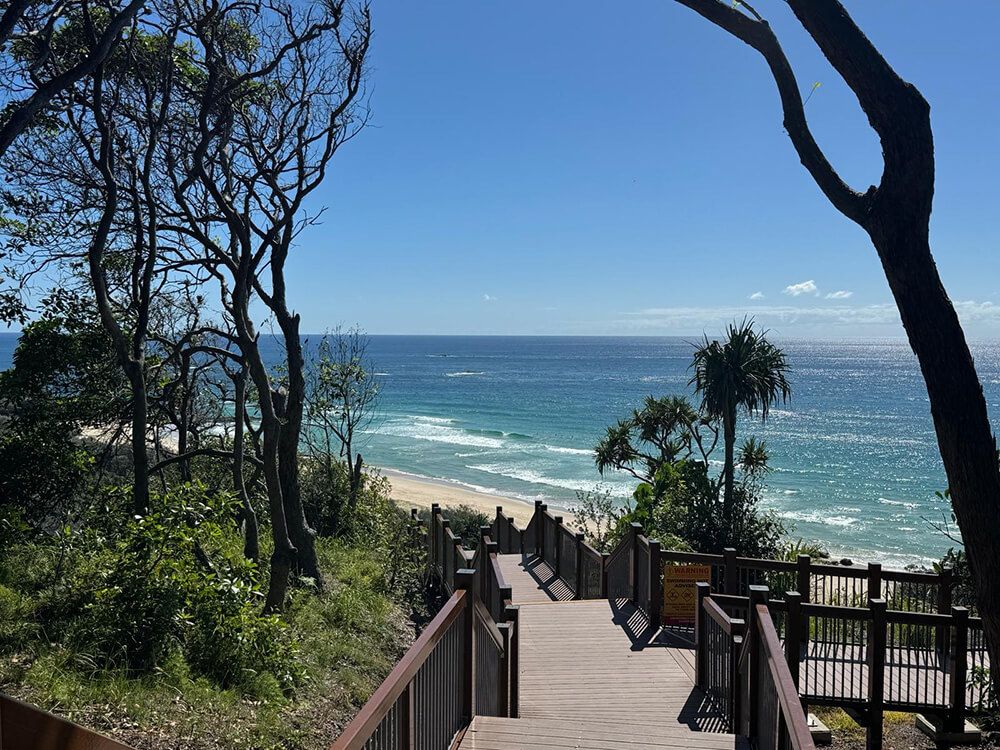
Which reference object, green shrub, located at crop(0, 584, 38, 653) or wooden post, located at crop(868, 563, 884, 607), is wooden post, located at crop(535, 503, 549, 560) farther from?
green shrub, located at crop(0, 584, 38, 653)

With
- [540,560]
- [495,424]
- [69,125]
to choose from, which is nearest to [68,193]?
[69,125]

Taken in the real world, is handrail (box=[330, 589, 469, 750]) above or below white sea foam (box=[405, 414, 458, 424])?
above

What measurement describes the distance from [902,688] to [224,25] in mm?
11542

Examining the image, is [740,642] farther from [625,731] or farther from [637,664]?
[637,664]

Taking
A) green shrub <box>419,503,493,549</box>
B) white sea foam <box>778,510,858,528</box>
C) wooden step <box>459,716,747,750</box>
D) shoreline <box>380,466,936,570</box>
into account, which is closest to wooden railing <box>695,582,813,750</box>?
wooden step <box>459,716,747,750</box>

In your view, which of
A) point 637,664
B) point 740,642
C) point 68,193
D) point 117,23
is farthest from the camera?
point 68,193

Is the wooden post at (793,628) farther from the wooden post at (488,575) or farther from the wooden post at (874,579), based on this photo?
the wooden post at (488,575)

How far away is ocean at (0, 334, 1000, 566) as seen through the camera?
3256cm

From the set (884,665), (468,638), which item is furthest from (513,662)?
(884,665)

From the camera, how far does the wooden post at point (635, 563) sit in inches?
349

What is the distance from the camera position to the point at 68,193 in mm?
10750

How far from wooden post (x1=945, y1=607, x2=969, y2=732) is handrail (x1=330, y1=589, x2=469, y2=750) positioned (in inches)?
242

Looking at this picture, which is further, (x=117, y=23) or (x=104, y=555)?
(x=104, y=555)

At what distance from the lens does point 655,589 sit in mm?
8250
